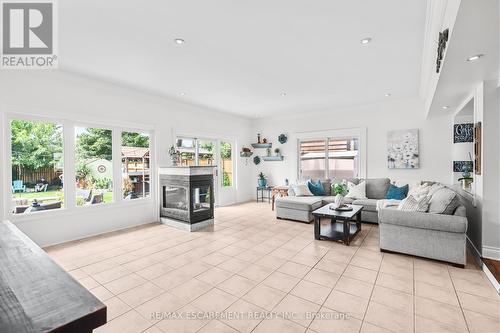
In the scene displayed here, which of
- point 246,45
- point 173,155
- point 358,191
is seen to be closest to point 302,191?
point 358,191

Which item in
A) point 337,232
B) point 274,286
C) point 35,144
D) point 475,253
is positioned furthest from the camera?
point 337,232

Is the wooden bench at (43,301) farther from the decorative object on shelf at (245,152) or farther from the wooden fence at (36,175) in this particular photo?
the decorative object on shelf at (245,152)

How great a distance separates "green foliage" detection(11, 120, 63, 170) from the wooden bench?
349 centimetres

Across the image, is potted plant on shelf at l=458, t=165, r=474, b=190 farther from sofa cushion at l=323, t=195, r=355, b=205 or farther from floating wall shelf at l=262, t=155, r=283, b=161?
floating wall shelf at l=262, t=155, r=283, b=161

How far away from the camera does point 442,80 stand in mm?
2850

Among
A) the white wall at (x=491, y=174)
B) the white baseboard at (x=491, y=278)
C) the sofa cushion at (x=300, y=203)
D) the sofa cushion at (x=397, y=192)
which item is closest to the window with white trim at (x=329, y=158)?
the sofa cushion at (x=397, y=192)

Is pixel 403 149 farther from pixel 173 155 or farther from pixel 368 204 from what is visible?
pixel 173 155

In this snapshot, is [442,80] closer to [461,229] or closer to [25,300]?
[461,229]

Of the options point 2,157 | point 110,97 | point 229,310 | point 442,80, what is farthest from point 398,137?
point 2,157

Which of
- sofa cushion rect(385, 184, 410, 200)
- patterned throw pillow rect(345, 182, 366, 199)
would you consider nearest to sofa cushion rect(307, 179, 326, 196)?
patterned throw pillow rect(345, 182, 366, 199)

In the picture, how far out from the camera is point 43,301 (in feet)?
2.27

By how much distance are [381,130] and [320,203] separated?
93.5 inches

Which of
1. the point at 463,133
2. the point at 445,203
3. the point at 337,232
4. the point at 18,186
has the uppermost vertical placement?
the point at 463,133

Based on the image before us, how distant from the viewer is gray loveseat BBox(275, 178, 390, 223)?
4.83 m
